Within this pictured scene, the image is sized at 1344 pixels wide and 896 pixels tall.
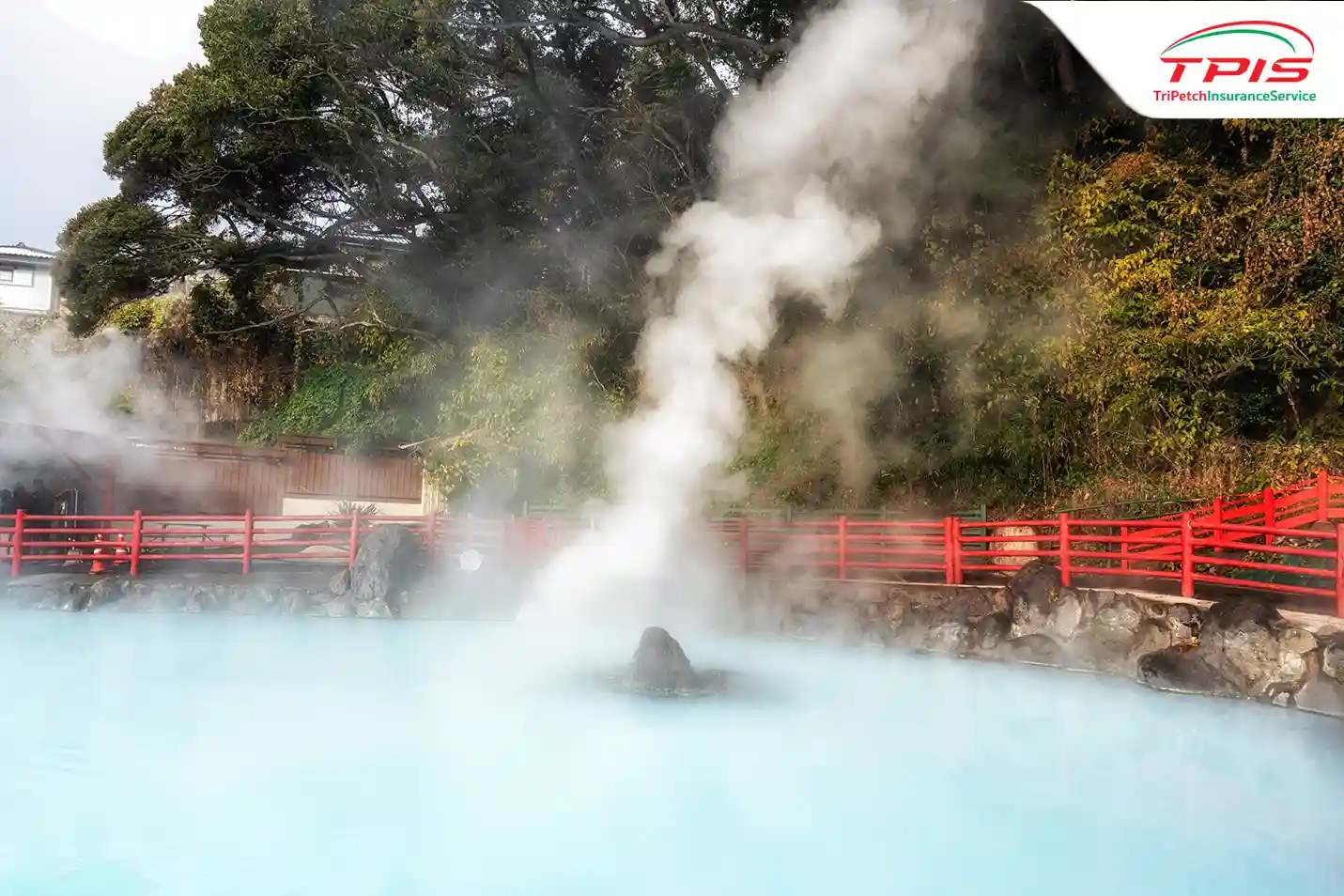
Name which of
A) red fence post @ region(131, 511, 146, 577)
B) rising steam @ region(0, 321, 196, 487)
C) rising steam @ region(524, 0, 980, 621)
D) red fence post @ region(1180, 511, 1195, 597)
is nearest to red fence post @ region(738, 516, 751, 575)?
rising steam @ region(524, 0, 980, 621)

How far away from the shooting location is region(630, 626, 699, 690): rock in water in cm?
835

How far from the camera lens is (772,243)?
40.5 feet

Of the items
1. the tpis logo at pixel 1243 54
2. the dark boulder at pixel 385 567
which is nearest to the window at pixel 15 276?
the dark boulder at pixel 385 567

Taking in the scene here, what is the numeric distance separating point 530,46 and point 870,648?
12067 mm

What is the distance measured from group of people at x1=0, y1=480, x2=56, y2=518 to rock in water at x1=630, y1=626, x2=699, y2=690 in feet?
41.1

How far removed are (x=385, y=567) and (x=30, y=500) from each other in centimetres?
769

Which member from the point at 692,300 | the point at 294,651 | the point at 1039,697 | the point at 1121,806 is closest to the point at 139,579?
the point at 294,651

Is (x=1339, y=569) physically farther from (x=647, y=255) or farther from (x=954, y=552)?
(x=647, y=255)

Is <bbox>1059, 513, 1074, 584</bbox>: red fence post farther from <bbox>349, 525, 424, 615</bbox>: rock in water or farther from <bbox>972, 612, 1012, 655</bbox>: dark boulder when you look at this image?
<bbox>349, 525, 424, 615</bbox>: rock in water

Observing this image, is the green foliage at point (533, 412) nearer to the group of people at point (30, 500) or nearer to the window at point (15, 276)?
the group of people at point (30, 500)

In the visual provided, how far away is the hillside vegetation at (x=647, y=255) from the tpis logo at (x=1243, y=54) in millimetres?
1578

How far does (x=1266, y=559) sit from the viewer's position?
31.4 ft

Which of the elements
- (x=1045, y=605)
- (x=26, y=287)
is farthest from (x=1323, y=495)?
(x=26, y=287)

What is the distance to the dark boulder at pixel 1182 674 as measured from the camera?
7754 mm
